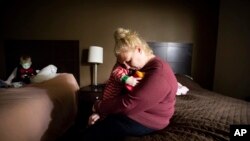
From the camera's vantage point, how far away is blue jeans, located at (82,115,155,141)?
1144 mm

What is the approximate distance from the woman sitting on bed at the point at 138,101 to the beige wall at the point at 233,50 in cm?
240

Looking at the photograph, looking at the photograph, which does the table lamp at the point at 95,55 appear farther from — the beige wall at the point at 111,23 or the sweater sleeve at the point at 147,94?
the sweater sleeve at the point at 147,94

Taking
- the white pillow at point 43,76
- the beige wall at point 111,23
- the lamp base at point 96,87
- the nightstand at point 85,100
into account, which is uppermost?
the beige wall at point 111,23

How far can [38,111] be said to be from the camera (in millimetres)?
1873

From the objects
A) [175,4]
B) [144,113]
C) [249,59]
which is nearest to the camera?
[144,113]

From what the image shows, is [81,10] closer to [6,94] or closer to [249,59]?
[6,94]

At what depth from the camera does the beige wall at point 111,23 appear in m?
3.54

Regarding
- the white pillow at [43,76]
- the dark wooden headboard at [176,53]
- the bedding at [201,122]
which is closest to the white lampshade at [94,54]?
the white pillow at [43,76]

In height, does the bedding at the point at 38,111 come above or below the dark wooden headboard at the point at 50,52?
below

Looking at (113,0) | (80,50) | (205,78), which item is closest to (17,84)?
(80,50)

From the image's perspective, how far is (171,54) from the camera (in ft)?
11.6

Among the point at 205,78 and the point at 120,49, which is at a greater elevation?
the point at 120,49

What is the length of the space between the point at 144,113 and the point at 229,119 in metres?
0.64

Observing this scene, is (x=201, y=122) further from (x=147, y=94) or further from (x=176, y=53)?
(x=176, y=53)
